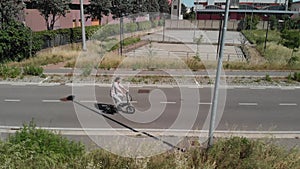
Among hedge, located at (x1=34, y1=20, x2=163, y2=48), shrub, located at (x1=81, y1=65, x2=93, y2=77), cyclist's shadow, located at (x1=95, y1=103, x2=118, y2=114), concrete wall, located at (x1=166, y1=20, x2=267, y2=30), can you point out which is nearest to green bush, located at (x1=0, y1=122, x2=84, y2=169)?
cyclist's shadow, located at (x1=95, y1=103, x2=118, y2=114)

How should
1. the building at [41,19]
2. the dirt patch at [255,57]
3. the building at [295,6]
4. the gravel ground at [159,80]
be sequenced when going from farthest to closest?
1. the building at [295,6]
2. the building at [41,19]
3. the dirt patch at [255,57]
4. the gravel ground at [159,80]

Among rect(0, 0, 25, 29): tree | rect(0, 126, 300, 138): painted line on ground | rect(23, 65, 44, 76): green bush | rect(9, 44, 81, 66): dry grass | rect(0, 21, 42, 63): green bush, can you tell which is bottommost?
rect(0, 126, 300, 138): painted line on ground

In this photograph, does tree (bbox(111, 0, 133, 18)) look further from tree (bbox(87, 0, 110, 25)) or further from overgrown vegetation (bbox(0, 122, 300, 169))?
overgrown vegetation (bbox(0, 122, 300, 169))

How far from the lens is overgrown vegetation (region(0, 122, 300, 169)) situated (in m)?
4.70

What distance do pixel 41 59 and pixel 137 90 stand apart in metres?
8.77

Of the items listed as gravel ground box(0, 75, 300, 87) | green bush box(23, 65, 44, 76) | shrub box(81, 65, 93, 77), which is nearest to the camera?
gravel ground box(0, 75, 300, 87)

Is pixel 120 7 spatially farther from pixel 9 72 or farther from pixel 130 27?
pixel 9 72

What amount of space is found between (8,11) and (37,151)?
1648cm

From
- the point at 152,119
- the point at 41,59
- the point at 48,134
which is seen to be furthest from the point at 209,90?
the point at 41,59

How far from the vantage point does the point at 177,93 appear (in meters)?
12.1

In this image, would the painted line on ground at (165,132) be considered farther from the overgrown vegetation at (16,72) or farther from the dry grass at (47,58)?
the dry grass at (47,58)

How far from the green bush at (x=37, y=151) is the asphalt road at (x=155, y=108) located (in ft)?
9.17

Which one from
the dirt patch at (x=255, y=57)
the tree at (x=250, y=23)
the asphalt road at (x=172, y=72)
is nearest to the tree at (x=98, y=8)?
the dirt patch at (x=255, y=57)

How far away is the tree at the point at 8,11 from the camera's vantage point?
59.1 feet
